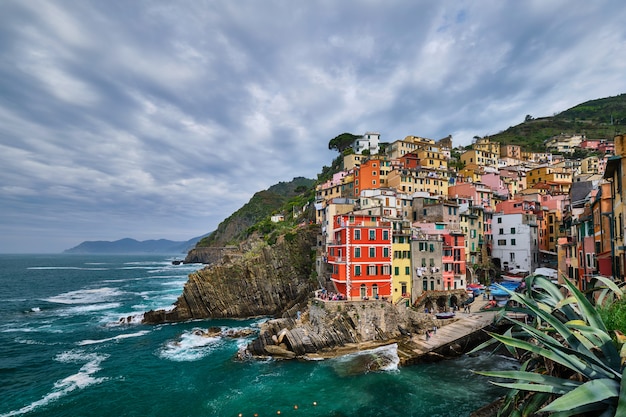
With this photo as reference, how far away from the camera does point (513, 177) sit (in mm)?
84688

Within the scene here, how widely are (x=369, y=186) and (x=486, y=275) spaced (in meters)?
25.7

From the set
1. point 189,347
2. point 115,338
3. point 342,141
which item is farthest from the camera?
point 342,141

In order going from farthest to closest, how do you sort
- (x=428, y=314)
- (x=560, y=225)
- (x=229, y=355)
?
(x=560, y=225) < (x=428, y=314) < (x=229, y=355)

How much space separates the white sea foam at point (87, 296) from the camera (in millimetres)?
72125

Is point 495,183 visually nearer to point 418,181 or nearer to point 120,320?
point 418,181

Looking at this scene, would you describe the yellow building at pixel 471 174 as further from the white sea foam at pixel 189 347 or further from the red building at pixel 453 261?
the white sea foam at pixel 189 347

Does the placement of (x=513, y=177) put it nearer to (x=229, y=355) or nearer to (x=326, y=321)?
(x=326, y=321)

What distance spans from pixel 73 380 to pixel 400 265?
37326mm

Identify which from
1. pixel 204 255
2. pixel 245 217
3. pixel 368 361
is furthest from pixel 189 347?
pixel 204 255

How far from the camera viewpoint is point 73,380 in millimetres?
32188

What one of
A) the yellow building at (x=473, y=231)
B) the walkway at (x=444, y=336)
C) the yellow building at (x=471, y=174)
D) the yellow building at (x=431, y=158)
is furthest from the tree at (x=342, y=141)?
the walkway at (x=444, y=336)

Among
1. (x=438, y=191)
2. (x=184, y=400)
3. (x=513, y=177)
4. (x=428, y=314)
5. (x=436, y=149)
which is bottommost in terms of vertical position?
(x=184, y=400)

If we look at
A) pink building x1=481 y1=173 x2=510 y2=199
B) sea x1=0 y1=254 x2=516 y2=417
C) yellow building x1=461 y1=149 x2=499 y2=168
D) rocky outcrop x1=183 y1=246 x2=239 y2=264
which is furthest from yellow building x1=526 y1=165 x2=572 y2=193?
rocky outcrop x1=183 y1=246 x2=239 y2=264

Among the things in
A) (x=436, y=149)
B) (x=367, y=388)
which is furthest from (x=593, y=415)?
(x=436, y=149)
